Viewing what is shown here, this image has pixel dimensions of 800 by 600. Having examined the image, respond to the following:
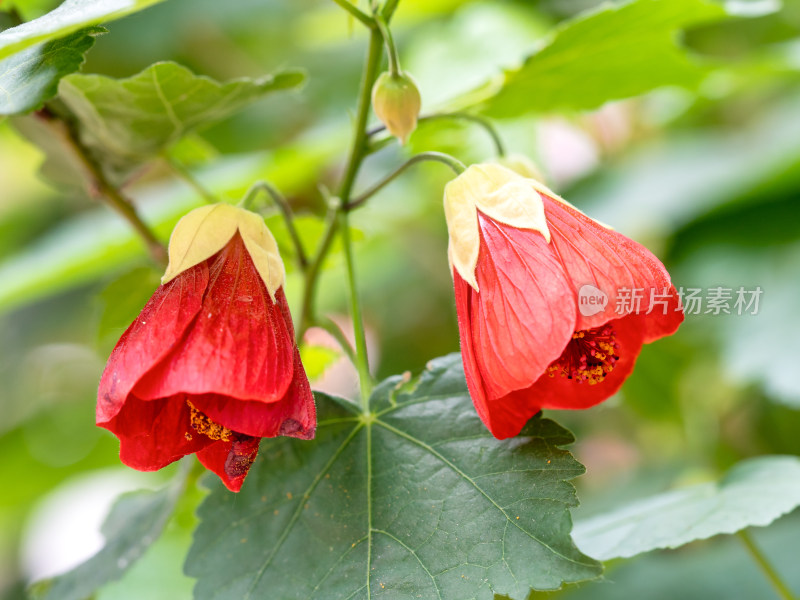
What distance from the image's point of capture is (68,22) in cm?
43

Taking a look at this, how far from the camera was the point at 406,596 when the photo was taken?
515mm

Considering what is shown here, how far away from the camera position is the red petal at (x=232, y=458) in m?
0.52

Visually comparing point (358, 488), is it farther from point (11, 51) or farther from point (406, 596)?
point (11, 51)

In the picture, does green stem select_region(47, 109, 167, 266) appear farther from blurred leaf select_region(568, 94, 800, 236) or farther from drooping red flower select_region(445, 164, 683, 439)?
blurred leaf select_region(568, 94, 800, 236)

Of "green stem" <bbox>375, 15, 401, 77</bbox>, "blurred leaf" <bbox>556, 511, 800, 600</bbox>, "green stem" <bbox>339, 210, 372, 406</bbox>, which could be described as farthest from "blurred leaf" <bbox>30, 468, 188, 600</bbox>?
"blurred leaf" <bbox>556, 511, 800, 600</bbox>

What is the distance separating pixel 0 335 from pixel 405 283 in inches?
47.8

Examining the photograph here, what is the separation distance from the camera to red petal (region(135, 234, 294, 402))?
1.55 feet

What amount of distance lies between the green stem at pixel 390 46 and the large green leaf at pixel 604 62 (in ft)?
0.65

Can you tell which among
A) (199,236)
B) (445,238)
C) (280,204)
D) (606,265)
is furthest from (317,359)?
(445,238)

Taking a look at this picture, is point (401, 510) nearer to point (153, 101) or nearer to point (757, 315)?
point (153, 101)

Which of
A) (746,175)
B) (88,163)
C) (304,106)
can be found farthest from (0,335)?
(746,175)

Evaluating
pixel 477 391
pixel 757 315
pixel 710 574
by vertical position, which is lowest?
pixel 710 574

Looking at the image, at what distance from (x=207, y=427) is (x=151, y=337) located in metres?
0.08

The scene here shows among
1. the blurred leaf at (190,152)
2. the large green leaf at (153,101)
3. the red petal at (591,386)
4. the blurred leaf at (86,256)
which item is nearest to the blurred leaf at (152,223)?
the blurred leaf at (86,256)
